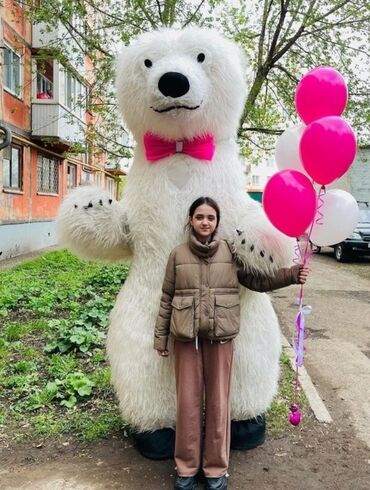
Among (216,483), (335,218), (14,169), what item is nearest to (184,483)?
(216,483)

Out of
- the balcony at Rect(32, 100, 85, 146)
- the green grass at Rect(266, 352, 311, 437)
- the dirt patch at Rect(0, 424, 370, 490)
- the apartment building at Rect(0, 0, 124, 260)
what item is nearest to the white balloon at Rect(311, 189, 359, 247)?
the dirt patch at Rect(0, 424, 370, 490)

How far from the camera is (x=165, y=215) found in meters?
2.83

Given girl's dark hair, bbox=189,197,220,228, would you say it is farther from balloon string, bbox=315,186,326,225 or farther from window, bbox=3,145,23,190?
window, bbox=3,145,23,190

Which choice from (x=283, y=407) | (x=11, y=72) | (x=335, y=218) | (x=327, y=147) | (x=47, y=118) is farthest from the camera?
(x=47, y=118)

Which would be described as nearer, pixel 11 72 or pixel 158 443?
pixel 158 443

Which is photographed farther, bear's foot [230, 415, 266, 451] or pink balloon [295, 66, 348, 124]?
bear's foot [230, 415, 266, 451]

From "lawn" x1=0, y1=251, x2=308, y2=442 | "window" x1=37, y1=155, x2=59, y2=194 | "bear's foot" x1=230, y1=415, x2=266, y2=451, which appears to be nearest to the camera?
"bear's foot" x1=230, y1=415, x2=266, y2=451

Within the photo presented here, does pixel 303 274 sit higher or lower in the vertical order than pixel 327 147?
lower

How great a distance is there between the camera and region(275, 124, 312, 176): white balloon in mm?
2746

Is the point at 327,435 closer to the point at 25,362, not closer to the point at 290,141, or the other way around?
the point at 290,141

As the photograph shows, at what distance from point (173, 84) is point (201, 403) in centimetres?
171

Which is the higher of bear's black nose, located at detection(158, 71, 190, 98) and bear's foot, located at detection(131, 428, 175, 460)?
bear's black nose, located at detection(158, 71, 190, 98)

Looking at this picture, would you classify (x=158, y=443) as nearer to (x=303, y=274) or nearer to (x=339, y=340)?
(x=303, y=274)

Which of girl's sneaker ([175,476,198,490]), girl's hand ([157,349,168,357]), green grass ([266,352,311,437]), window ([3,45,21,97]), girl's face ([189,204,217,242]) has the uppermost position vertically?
window ([3,45,21,97])
